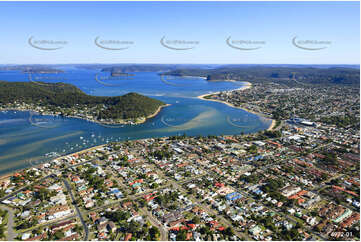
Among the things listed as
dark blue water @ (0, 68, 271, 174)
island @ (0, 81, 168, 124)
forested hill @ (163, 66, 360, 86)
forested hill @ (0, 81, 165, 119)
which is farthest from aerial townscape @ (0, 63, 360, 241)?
forested hill @ (163, 66, 360, 86)

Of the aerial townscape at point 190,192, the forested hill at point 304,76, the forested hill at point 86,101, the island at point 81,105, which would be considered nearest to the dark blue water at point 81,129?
the island at point 81,105

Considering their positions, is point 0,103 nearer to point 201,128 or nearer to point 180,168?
point 201,128

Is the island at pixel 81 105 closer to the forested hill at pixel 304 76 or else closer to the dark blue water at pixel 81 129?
the dark blue water at pixel 81 129

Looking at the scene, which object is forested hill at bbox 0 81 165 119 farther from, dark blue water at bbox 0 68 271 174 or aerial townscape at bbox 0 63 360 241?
aerial townscape at bbox 0 63 360 241

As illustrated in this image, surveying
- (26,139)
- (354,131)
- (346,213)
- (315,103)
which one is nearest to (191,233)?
(346,213)

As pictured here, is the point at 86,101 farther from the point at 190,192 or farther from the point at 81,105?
the point at 190,192

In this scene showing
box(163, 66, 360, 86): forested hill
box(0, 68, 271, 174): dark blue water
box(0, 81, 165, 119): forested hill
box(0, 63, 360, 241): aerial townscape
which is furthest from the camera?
box(163, 66, 360, 86): forested hill

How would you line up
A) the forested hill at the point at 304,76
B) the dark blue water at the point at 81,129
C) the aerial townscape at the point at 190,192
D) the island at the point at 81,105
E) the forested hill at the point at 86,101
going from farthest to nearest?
the forested hill at the point at 304,76 → the forested hill at the point at 86,101 → the island at the point at 81,105 → the dark blue water at the point at 81,129 → the aerial townscape at the point at 190,192
